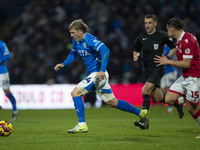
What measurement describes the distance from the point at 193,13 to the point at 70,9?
629 cm

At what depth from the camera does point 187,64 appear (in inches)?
264

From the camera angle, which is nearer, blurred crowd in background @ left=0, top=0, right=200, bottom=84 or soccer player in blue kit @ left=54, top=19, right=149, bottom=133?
soccer player in blue kit @ left=54, top=19, right=149, bottom=133

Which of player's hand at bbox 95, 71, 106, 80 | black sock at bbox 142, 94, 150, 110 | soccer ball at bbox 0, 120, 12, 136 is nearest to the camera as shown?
player's hand at bbox 95, 71, 106, 80

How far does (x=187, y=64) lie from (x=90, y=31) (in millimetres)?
11982

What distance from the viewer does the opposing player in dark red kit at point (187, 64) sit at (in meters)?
6.73

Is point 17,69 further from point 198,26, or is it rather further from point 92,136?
point 92,136

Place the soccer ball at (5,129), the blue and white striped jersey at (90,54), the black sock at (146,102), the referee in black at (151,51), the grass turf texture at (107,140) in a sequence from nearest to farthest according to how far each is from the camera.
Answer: the grass turf texture at (107,140), the soccer ball at (5,129), the blue and white striped jersey at (90,54), the black sock at (146,102), the referee in black at (151,51)

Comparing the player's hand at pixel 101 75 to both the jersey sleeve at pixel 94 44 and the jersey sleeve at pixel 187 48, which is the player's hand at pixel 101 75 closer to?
the jersey sleeve at pixel 94 44

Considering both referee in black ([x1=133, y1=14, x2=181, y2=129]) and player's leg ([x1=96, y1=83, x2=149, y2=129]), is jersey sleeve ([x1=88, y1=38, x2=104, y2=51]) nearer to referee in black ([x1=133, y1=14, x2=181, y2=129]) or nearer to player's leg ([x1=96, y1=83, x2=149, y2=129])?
player's leg ([x1=96, y1=83, x2=149, y2=129])

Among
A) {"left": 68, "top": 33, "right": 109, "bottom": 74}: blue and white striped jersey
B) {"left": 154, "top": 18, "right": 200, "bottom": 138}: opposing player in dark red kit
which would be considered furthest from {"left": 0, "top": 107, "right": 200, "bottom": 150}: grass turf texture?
{"left": 68, "top": 33, "right": 109, "bottom": 74}: blue and white striped jersey

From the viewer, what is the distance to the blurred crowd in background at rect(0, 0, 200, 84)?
17.7 metres

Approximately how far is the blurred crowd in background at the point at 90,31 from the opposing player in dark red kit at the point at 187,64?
10245mm

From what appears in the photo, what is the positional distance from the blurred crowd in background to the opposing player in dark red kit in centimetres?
1024

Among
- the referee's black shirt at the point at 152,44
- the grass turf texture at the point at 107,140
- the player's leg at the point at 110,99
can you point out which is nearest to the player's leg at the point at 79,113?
the grass turf texture at the point at 107,140
